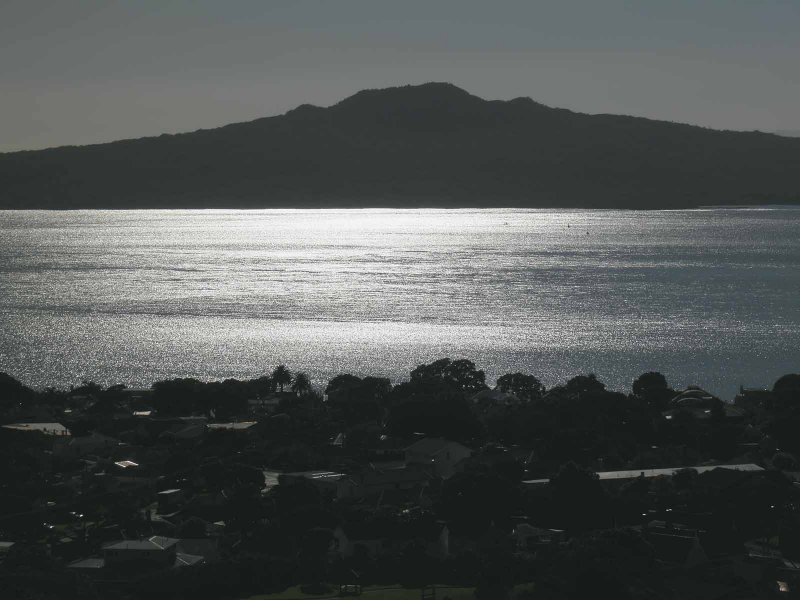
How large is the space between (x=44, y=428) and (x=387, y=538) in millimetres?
15357

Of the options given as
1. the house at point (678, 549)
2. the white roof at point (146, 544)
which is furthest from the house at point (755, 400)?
the white roof at point (146, 544)

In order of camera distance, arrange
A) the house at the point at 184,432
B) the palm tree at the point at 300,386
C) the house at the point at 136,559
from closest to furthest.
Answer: the house at the point at 136,559, the house at the point at 184,432, the palm tree at the point at 300,386

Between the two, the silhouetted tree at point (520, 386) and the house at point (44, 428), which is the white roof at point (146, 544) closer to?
the house at point (44, 428)

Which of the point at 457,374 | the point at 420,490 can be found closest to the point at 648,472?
the point at 420,490

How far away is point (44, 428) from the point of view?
3164cm

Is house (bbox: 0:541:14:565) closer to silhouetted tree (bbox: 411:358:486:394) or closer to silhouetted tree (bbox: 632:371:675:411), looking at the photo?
silhouetted tree (bbox: 411:358:486:394)

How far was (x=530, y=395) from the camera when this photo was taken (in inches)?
1430

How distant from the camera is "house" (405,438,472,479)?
25688mm

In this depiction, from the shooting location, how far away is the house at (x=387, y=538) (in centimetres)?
1898

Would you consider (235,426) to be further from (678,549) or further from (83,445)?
(678,549)

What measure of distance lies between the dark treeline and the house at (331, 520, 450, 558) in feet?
0.15

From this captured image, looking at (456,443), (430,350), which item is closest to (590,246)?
(430,350)

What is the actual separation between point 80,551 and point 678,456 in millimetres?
13527

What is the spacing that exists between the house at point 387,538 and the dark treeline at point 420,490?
0.05m
